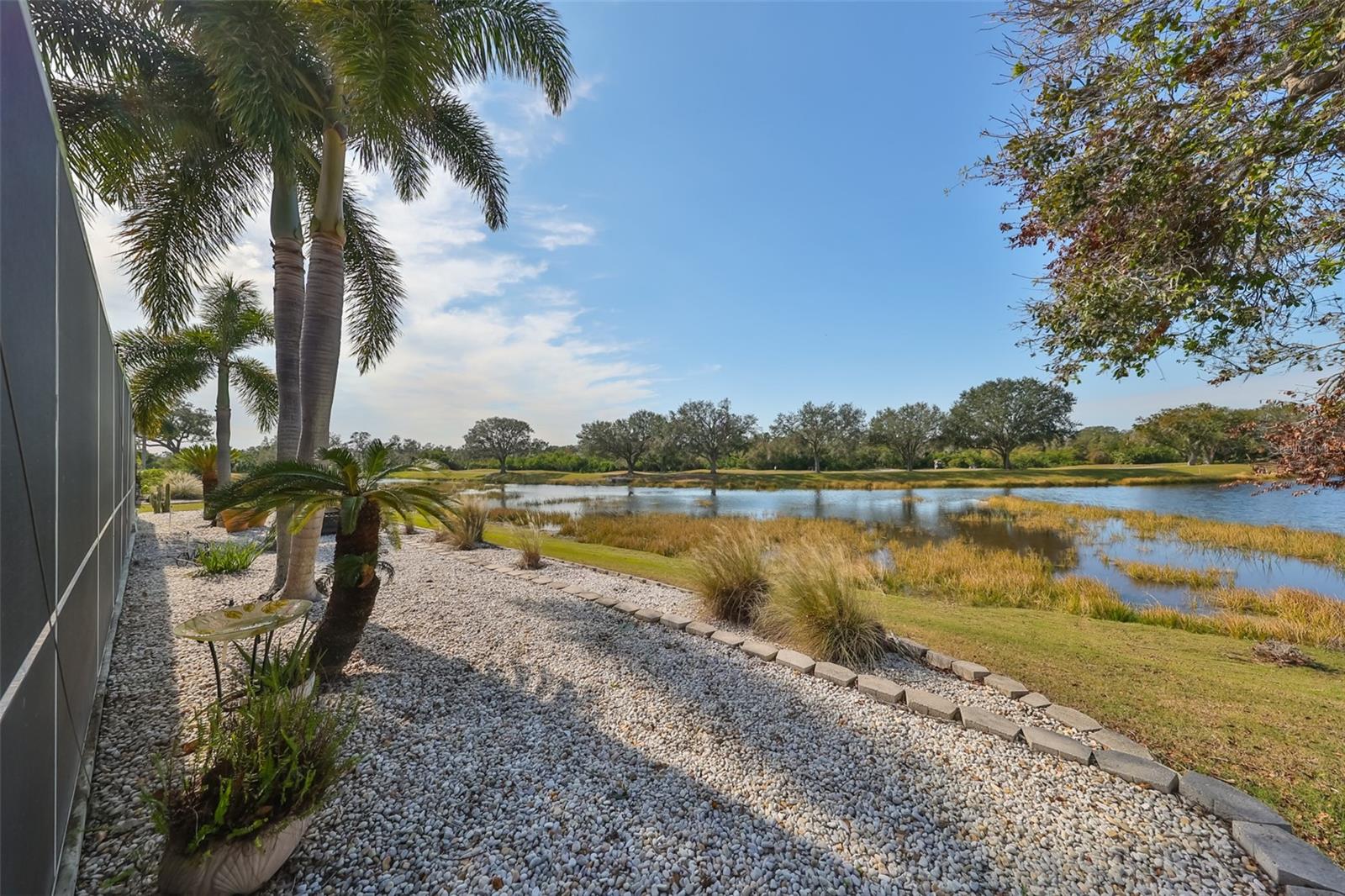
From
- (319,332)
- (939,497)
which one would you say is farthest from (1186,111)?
(939,497)

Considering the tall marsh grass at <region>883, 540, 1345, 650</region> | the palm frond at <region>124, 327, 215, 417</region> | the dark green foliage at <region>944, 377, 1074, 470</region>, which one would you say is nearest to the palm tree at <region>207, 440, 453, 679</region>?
the tall marsh grass at <region>883, 540, 1345, 650</region>

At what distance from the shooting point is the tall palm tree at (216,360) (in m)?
10.3

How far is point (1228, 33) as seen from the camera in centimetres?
255

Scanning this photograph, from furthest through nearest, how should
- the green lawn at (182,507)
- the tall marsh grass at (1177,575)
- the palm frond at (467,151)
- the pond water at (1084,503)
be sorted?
the green lawn at (182,507) < the pond water at (1084,503) < the tall marsh grass at (1177,575) < the palm frond at (467,151)

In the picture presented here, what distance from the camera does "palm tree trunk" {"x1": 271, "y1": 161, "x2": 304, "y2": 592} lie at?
16.4 ft

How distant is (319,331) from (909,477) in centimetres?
3980

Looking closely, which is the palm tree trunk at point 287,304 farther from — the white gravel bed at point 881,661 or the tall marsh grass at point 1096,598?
the tall marsh grass at point 1096,598

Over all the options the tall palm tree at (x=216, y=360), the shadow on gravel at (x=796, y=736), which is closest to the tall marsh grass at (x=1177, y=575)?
the shadow on gravel at (x=796, y=736)

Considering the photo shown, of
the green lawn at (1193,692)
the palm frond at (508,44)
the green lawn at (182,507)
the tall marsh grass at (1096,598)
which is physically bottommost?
the tall marsh grass at (1096,598)

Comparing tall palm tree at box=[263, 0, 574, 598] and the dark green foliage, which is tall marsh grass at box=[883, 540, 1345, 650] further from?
the dark green foliage

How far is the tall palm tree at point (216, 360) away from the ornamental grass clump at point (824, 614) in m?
11.7

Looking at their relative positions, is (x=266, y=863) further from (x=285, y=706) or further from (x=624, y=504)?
(x=624, y=504)

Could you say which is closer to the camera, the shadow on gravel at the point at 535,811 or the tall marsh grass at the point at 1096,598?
the shadow on gravel at the point at 535,811

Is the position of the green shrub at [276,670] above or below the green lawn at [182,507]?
below
